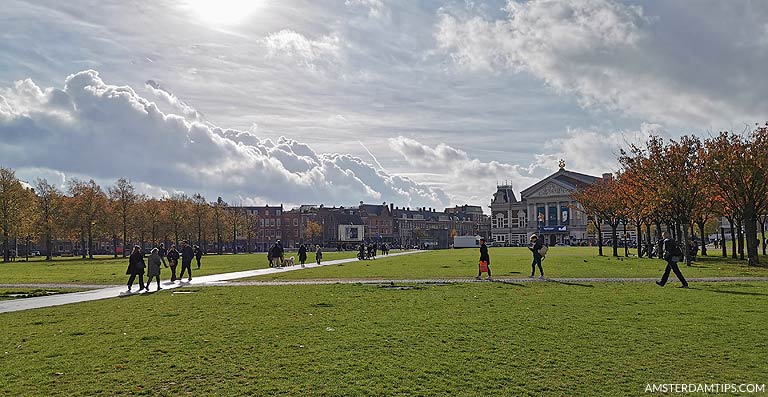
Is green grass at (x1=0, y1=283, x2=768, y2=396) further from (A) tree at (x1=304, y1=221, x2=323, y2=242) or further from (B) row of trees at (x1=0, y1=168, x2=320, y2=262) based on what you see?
(A) tree at (x1=304, y1=221, x2=323, y2=242)

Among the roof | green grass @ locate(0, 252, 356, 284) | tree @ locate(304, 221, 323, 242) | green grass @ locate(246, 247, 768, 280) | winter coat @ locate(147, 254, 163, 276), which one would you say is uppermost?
the roof

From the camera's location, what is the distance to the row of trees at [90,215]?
80000mm

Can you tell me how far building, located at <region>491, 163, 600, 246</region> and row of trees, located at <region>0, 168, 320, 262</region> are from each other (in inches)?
3654

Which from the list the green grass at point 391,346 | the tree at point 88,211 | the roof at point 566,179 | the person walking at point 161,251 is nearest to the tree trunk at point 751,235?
the green grass at point 391,346

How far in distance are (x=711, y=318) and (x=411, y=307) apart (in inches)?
289

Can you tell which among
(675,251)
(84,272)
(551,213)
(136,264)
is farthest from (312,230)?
(675,251)

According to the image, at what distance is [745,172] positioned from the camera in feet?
148

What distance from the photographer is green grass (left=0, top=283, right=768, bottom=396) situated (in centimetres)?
900

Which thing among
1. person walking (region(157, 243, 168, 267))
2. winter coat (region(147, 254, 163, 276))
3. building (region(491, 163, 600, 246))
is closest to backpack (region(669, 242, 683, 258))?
winter coat (region(147, 254, 163, 276))

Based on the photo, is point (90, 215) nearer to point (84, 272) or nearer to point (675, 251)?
point (84, 272)

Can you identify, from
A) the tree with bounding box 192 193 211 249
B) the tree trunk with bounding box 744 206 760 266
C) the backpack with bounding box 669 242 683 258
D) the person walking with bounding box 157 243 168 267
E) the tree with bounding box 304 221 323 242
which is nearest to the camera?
the backpack with bounding box 669 242 683 258

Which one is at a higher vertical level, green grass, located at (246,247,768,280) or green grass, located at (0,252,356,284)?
green grass, located at (0,252,356,284)

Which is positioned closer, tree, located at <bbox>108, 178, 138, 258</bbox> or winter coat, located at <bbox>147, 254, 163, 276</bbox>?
winter coat, located at <bbox>147, 254, 163, 276</bbox>

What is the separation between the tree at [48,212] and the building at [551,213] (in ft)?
368
